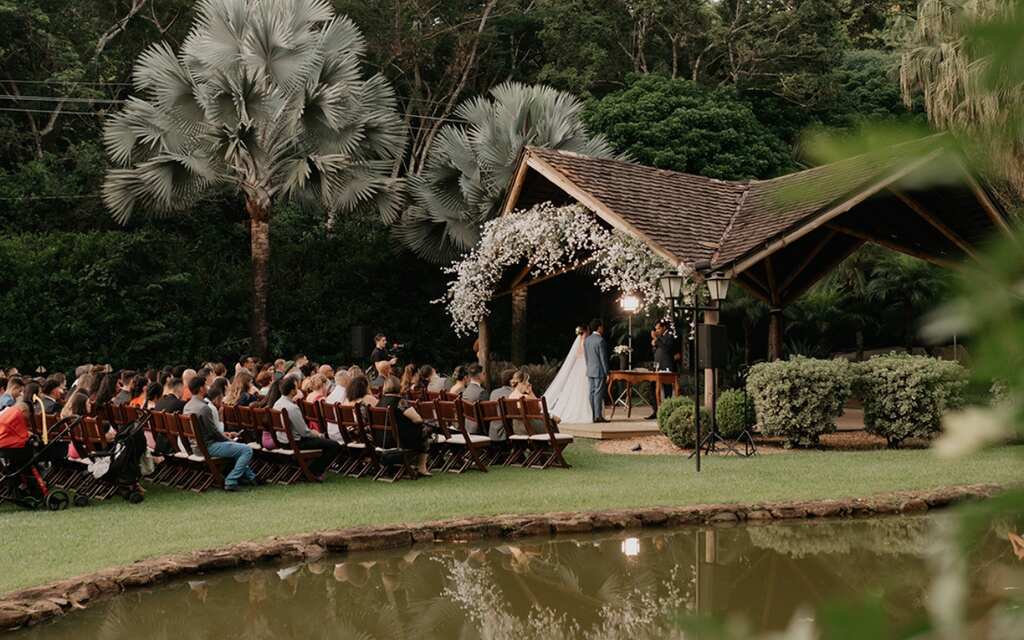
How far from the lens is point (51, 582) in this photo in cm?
865

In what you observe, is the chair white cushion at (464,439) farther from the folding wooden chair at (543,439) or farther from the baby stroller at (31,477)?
the baby stroller at (31,477)

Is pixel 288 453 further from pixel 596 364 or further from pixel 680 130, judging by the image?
pixel 680 130

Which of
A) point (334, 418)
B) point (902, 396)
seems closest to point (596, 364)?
point (902, 396)

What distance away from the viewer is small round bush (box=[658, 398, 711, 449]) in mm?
17953

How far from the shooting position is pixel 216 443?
1359cm

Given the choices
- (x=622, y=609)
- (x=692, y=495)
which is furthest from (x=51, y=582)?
(x=692, y=495)

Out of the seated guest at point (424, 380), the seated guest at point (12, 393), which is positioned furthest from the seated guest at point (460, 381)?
the seated guest at point (12, 393)

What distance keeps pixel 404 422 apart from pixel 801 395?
262 inches

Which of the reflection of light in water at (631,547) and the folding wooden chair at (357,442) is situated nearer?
the reflection of light in water at (631,547)

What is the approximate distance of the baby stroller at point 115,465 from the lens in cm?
1252

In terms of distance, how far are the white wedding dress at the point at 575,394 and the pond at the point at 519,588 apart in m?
10.3

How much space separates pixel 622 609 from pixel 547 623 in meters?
0.63

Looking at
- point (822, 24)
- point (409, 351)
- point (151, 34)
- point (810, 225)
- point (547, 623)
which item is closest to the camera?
point (547, 623)

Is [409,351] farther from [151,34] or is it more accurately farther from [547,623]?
[547,623]
